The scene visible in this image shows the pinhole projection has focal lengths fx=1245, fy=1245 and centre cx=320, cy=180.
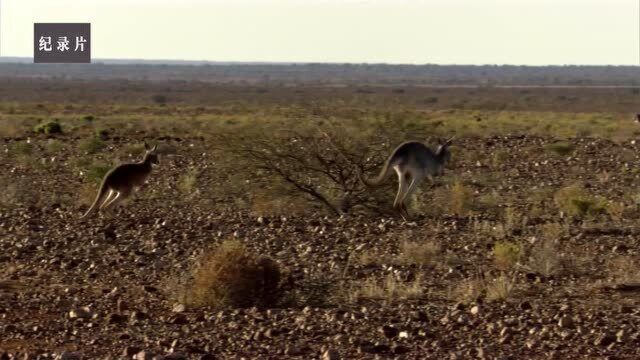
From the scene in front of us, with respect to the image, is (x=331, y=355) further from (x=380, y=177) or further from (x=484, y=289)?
(x=380, y=177)

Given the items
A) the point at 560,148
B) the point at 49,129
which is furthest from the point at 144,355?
the point at 49,129

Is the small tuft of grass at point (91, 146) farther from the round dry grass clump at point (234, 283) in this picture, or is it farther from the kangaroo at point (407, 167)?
the round dry grass clump at point (234, 283)

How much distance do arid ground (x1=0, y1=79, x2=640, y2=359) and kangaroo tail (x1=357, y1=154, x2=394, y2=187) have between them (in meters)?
0.19

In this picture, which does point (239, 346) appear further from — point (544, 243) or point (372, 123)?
point (372, 123)

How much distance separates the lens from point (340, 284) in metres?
13.2

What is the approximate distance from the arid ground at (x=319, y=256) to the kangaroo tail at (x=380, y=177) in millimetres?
185

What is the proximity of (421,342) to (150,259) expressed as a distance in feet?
18.6

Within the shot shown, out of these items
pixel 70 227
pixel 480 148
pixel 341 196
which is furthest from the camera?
pixel 480 148

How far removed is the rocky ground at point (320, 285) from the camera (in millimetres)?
10180

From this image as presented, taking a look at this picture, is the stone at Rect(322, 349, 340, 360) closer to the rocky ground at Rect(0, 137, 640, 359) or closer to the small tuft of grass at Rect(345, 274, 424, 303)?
the rocky ground at Rect(0, 137, 640, 359)

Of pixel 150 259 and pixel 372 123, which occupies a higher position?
pixel 372 123

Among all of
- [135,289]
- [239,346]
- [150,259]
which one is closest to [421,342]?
[239,346]

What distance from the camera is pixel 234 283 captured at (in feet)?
38.7

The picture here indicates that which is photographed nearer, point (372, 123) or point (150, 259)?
point (150, 259)
